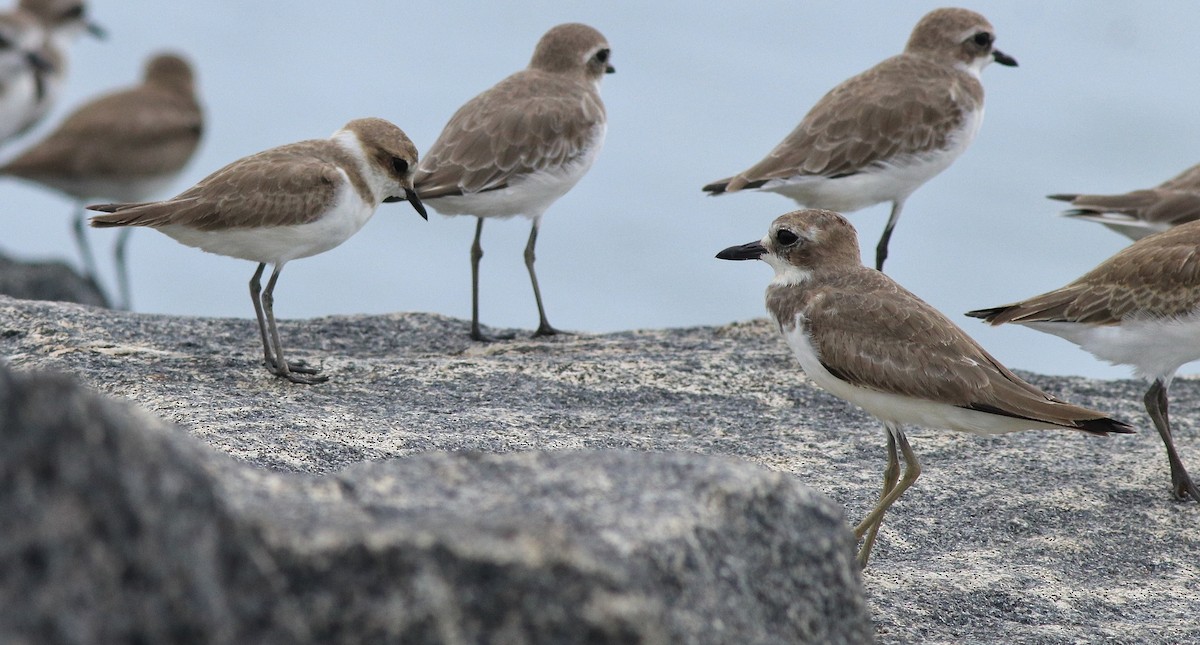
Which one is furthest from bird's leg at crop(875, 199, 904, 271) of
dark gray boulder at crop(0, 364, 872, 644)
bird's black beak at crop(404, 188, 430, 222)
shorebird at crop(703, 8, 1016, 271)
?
dark gray boulder at crop(0, 364, 872, 644)

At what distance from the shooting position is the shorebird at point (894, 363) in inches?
207

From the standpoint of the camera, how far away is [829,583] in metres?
3.40

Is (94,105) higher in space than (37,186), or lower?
higher

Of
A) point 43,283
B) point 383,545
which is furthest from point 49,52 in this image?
point 383,545

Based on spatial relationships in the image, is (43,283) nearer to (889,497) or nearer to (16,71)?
(16,71)

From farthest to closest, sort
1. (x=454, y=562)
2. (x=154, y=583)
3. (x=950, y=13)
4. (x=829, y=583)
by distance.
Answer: (x=950, y=13)
(x=829, y=583)
(x=454, y=562)
(x=154, y=583)

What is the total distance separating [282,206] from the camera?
7059mm

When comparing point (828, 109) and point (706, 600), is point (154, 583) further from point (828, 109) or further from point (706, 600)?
point (828, 109)

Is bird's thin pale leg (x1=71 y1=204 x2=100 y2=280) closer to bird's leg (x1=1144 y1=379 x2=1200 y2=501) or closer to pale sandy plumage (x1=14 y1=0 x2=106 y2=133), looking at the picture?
pale sandy plumage (x1=14 y1=0 x2=106 y2=133)

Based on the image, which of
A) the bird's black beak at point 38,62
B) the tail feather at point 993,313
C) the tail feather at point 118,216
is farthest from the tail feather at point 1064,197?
the bird's black beak at point 38,62

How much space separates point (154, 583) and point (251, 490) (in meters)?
0.52

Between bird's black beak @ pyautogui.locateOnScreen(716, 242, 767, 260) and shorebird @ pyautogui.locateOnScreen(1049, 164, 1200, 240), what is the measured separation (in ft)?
12.9

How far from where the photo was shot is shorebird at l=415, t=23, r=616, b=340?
9016 millimetres

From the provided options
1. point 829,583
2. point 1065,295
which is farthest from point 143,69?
point 829,583
